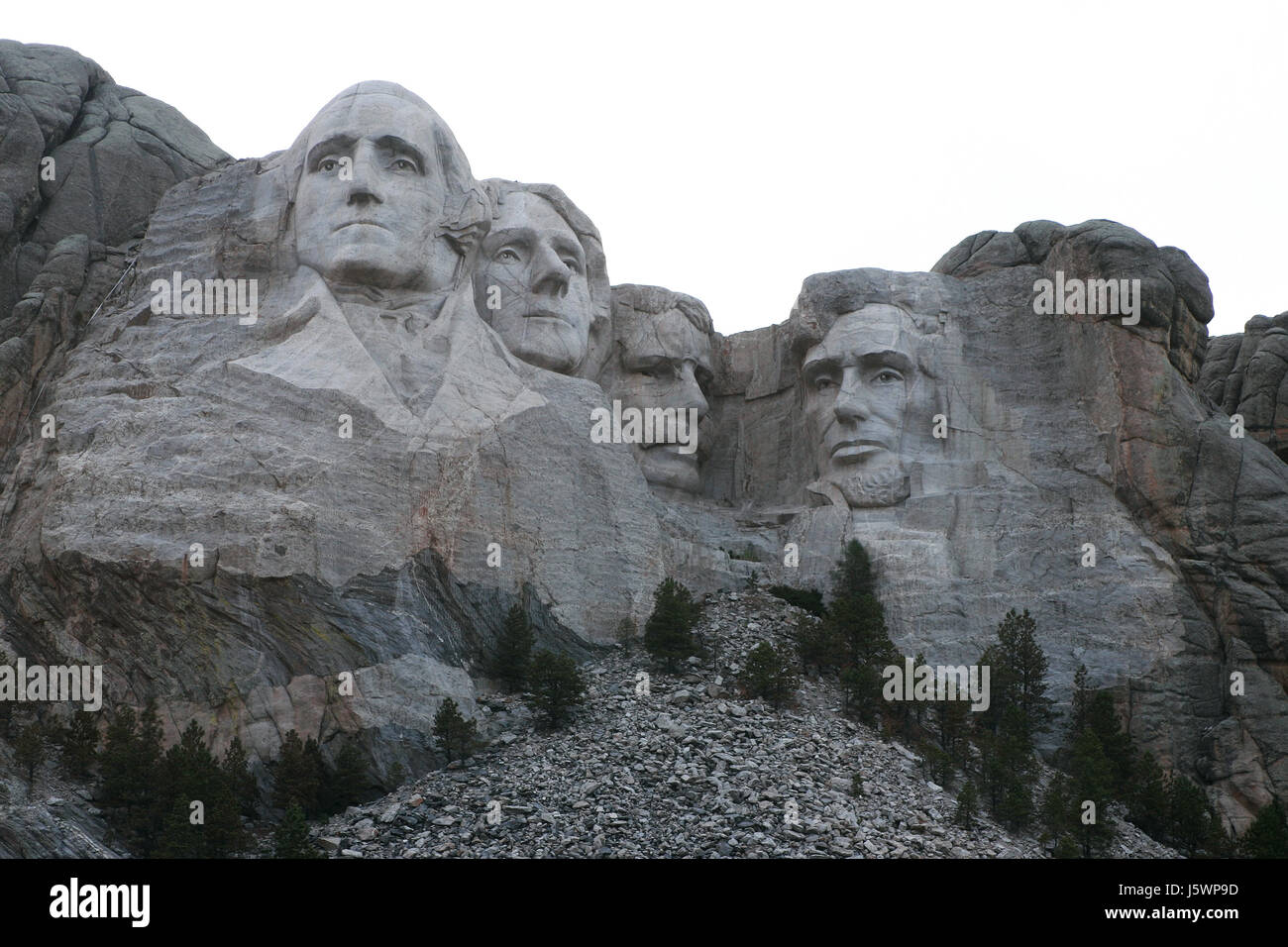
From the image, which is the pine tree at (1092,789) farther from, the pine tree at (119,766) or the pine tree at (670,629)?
the pine tree at (119,766)

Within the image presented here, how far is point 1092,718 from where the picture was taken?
1059 inches

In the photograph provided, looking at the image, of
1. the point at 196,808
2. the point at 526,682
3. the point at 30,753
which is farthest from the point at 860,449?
the point at 30,753

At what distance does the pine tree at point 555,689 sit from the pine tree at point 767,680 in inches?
81.6

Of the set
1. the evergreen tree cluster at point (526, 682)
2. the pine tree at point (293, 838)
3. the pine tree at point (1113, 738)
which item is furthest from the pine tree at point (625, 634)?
the pine tree at point (293, 838)

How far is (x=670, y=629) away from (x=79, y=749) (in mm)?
6699

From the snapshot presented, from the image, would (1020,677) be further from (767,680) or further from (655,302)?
(655,302)

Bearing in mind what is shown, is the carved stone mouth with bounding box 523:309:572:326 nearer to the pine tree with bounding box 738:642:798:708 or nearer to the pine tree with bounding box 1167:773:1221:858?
the pine tree with bounding box 738:642:798:708

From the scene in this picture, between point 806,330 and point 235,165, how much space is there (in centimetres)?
756

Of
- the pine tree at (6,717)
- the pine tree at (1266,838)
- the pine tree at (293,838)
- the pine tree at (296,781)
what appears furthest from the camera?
the pine tree at (1266,838)

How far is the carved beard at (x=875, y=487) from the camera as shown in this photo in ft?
97.5

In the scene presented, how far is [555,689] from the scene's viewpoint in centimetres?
2497

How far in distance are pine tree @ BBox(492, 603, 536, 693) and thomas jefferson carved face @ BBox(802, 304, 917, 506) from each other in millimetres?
5535

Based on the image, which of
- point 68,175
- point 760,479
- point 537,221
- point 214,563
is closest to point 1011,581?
point 760,479
